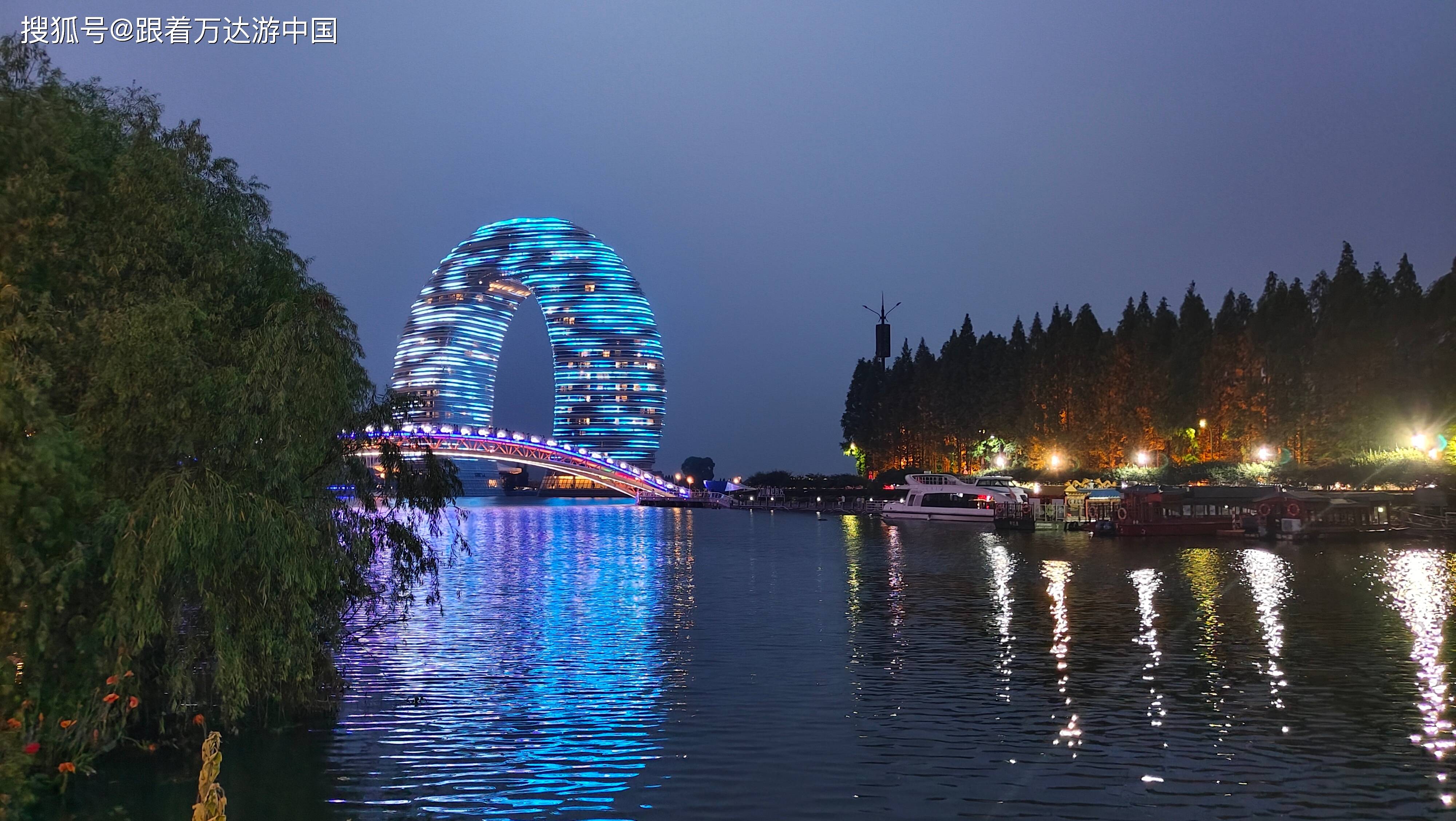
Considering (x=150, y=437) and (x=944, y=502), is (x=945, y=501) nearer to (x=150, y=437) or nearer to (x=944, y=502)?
(x=944, y=502)

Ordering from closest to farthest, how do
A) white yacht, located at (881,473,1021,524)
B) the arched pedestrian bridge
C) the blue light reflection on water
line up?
the blue light reflection on water, white yacht, located at (881,473,1021,524), the arched pedestrian bridge

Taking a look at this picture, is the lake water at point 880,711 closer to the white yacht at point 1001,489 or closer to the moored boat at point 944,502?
the white yacht at point 1001,489

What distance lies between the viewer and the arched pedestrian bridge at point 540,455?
143625mm

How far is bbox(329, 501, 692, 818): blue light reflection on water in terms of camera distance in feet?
51.7

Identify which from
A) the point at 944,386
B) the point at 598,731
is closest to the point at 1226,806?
the point at 598,731

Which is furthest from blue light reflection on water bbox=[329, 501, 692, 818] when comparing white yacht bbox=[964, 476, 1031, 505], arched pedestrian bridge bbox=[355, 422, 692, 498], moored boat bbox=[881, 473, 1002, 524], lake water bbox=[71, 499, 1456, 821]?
arched pedestrian bridge bbox=[355, 422, 692, 498]

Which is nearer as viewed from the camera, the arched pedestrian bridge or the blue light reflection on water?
the blue light reflection on water

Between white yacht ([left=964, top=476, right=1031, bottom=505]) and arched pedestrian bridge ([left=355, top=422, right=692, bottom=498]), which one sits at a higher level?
arched pedestrian bridge ([left=355, top=422, right=692, bottom=498])

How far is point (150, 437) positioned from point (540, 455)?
135m

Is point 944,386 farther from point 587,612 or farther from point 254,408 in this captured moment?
point 254,408

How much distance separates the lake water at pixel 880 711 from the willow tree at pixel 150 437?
1.62 m

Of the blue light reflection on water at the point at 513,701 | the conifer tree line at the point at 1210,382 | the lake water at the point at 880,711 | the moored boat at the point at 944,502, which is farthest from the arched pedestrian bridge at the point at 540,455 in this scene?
the lake water at the point at 880,711

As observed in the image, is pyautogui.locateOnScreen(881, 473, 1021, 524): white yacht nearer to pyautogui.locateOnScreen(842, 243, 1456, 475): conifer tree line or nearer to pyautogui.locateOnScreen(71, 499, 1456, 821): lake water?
pyautogui.locateOnScreen(842, 243, 1456, 475): conifer tree line

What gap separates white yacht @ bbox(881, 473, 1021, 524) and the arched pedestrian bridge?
182 ft
